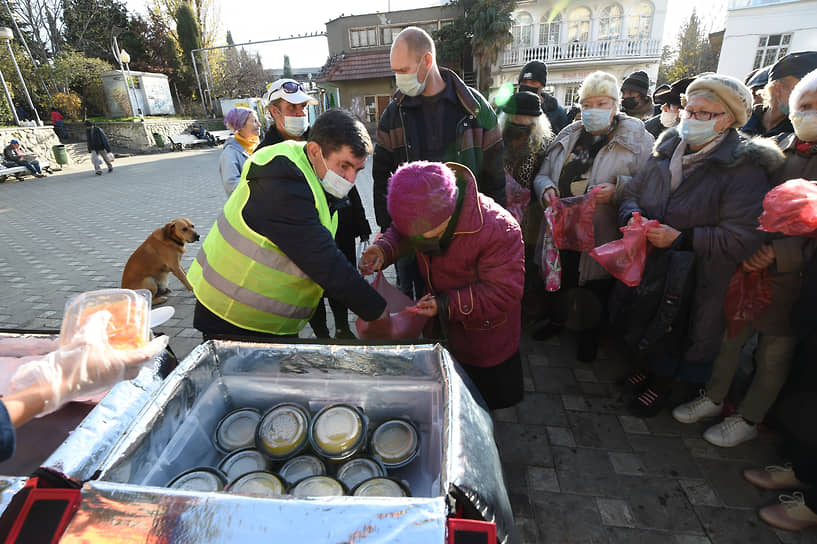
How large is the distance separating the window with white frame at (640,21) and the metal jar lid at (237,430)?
2688cm

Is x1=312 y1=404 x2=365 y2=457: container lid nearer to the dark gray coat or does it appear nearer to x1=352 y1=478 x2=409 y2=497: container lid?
x1=352 y1=478 x2=409 y2=497: container lid

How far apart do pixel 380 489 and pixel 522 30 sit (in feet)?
86.7

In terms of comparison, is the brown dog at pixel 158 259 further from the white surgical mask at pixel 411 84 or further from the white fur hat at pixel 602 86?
the white fur hat at pixel 602 86

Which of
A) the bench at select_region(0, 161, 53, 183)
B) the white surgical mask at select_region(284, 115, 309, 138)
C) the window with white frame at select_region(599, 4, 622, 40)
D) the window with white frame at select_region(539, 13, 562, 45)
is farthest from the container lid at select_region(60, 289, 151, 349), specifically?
the window with white frame at select_region(599, 4, 622, 40)

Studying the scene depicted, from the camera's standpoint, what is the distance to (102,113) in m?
24.8

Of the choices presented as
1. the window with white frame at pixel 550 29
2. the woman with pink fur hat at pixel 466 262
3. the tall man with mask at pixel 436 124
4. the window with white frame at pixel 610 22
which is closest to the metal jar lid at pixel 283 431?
the woman with pink fur hat at pixel 466 262

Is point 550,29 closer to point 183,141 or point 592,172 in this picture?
point 183,141

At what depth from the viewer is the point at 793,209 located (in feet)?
5.59

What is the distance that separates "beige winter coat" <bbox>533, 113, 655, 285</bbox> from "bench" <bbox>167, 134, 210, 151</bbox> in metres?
24.0

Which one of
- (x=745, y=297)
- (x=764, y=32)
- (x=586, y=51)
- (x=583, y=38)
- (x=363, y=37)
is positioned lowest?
(x=745, y=297)

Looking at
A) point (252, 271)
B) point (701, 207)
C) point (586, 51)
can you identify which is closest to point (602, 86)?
point (701, 207)

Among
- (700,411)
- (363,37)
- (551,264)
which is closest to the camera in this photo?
(700,411)

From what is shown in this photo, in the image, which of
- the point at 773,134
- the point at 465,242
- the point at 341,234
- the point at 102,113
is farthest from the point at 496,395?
the point at 102,113

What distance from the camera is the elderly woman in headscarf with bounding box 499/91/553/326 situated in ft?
10.6
